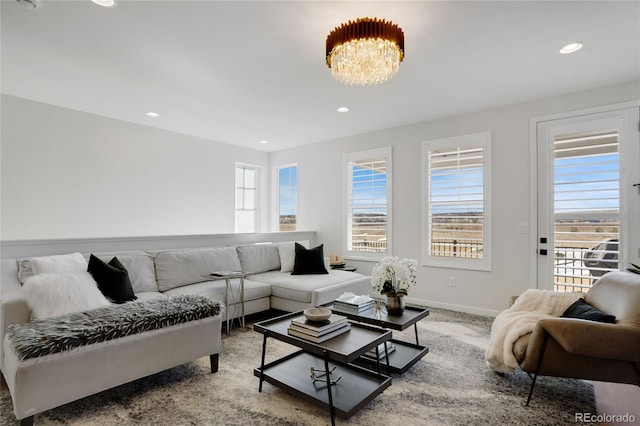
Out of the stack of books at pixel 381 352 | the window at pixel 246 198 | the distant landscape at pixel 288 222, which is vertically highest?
the window at pixel 246 198

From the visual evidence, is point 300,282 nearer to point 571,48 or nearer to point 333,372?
point 333,372

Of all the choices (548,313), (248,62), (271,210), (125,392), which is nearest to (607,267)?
(548,313)

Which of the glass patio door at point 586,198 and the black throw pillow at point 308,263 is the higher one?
the glass patio door at point 586,198

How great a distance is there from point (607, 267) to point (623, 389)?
1901 mm

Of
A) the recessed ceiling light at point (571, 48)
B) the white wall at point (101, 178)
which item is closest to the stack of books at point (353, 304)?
the recessed ceiling light at point (571, 48)

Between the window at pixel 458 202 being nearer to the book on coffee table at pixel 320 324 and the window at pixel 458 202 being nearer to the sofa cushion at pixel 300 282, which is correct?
the sofa cushion at pixel 300 282

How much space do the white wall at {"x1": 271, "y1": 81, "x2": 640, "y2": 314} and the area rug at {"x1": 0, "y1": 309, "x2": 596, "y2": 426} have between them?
1566 mm

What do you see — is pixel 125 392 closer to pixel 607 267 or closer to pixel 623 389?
pixel 623 389

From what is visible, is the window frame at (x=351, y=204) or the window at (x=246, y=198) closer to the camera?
the window frame at (x=351, y=204)

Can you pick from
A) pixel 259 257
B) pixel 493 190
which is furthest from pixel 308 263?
pixel 493 190

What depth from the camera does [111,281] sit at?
2.70 metres

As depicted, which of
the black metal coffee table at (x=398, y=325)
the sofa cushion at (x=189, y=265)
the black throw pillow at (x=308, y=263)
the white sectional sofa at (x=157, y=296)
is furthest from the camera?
the black throw pillow at (x=308, y=263)

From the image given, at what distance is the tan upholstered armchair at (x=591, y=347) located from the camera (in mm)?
1792

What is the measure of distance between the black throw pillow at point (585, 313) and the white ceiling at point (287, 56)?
2005 mm
